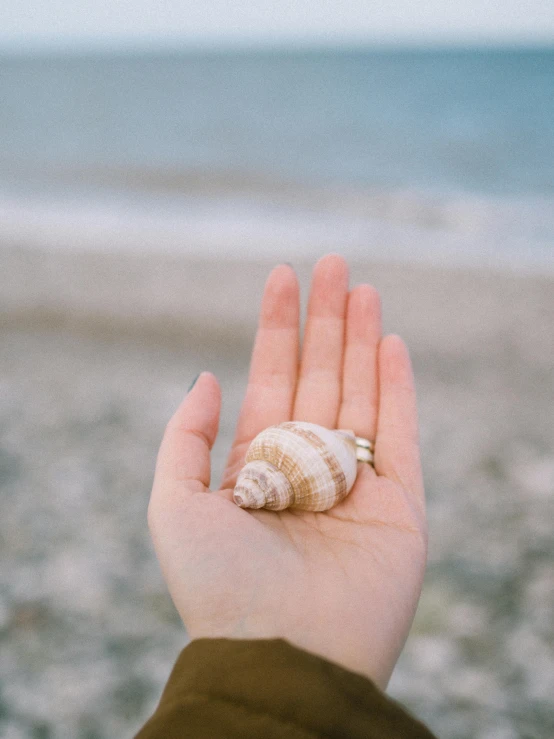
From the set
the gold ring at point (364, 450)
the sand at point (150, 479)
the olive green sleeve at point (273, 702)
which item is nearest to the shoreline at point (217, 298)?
the sand at point (150, 479)

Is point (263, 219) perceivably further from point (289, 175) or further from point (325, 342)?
point (325, 342)

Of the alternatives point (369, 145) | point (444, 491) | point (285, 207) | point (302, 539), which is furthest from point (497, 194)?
point (302, 539)

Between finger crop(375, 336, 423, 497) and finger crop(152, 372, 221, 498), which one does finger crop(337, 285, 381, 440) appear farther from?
finger crop(152, 372, 221, 498)

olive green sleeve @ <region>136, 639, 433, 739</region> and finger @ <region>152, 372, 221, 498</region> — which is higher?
finger @ <region>152, 372, 221, 498</region>

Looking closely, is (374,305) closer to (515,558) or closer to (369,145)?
(515,558)

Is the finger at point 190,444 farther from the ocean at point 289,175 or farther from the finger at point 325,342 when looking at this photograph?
the ocean at point 289,175

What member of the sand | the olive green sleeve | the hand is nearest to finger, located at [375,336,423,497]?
the hand
